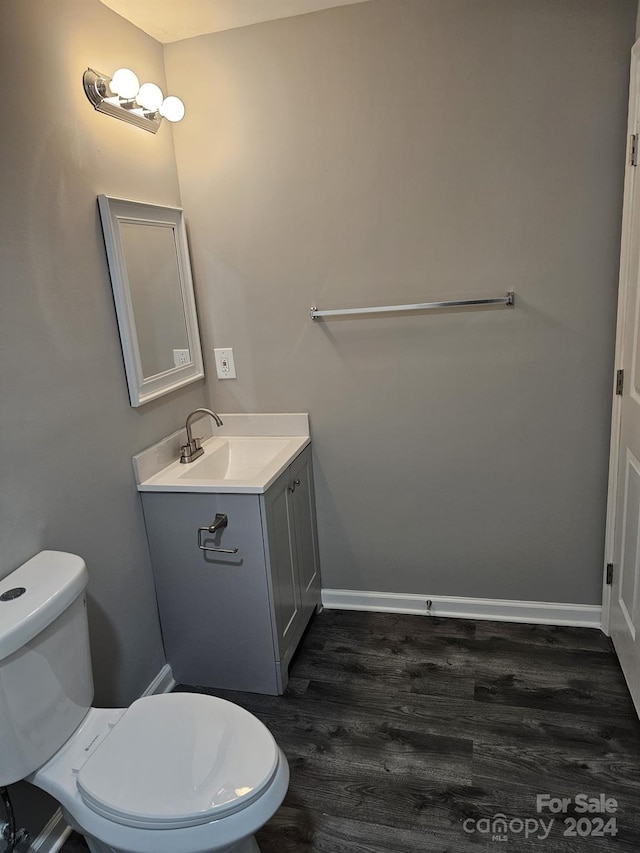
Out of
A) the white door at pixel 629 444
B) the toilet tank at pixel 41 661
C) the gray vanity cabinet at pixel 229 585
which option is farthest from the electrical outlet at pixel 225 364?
the white door at pixel 629 444

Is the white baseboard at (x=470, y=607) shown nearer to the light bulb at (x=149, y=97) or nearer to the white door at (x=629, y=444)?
the white door at (x=629, y=444)

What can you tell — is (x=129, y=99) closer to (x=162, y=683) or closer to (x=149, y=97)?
(x=149, y=97)

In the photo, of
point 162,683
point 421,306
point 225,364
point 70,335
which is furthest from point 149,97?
point 162,683

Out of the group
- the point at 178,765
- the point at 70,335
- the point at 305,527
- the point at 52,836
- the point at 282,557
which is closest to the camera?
the point at 178,765

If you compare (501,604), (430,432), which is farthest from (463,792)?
(430,432)

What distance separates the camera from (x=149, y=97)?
1.83 metres

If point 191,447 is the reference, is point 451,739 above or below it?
below

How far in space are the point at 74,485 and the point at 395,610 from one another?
1.49 m

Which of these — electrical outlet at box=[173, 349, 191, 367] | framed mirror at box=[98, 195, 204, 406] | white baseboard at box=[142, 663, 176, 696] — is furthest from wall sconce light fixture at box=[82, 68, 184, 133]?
white baseboard at box=[142, 663, 176, 696]

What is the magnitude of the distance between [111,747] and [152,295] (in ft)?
4.70

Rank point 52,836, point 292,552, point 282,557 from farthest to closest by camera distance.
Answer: point 292,552 → point 282,557 → point 52,836

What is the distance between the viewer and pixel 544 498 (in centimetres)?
226

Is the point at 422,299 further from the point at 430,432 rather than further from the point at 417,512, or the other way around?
the point at 417,512

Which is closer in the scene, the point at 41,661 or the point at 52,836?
the point at 41,661
